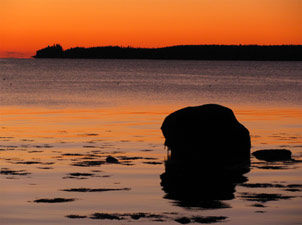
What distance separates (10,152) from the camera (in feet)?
79.6

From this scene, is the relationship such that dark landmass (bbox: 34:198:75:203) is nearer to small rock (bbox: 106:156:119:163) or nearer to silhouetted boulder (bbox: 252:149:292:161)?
small rock (bbox: 106:156:119:163)

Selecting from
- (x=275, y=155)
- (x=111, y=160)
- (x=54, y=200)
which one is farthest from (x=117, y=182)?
(x=275, y=155)

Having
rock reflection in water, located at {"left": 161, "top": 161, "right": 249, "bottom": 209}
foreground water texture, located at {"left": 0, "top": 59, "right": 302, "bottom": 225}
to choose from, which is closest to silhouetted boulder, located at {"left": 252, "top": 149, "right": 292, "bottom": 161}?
foreground water texture, located at {"left": 0, "top": 59, "right": 302, "bottom": 225}

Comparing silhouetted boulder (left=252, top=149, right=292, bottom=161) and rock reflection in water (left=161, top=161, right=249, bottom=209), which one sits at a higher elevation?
silhouetted boulder (left=252, top=149, right=292, bottom=161)

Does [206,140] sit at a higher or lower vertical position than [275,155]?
higher

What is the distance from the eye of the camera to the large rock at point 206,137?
24.0 metres

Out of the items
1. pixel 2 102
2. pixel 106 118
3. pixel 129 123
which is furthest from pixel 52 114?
pixel 2 102

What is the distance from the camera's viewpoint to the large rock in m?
24.0

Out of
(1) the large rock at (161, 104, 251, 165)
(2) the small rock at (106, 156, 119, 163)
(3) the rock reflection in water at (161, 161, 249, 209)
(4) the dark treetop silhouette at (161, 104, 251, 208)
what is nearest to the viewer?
(3) the rock reflection in water at (161, 161, 249, 209)

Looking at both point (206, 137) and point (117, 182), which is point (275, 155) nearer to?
point (206, 137)

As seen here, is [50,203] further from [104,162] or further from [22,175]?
[104,162]

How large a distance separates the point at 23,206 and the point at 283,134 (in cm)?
1796

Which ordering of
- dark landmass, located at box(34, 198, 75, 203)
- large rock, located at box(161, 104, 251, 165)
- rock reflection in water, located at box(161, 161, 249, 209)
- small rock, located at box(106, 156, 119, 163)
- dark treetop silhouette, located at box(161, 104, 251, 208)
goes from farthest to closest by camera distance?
large rock, located at box(161, 104, 251, 165) < dark treetop silhouette, located at box(161, 104, 251, 208) < small rock, located at box(106, 156, 119, 163) < rock reflection in water, located at box(161, 161, 249, 209) < dark landmass, located at box(34, 198, 75, 203)

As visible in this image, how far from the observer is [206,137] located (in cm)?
2411
